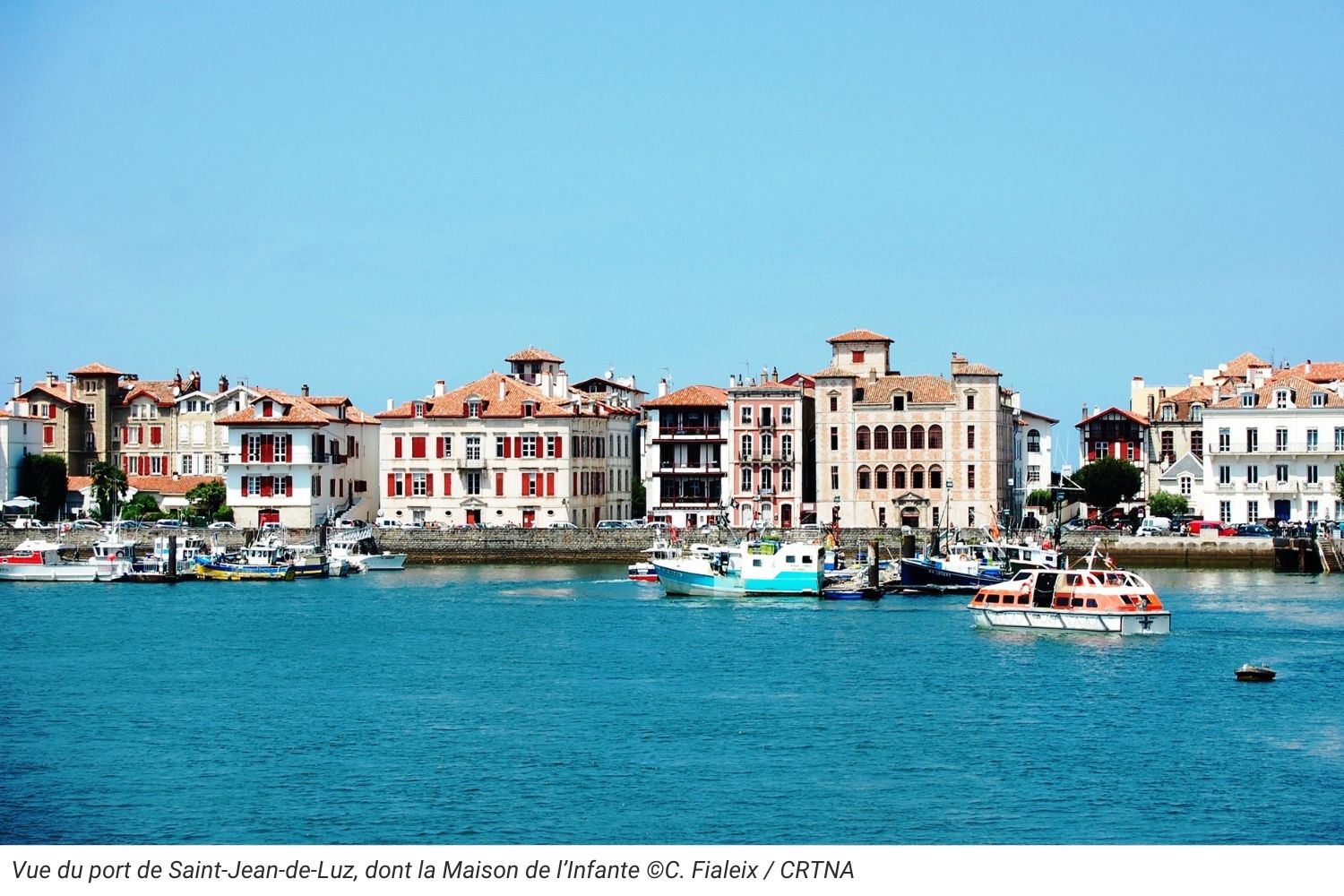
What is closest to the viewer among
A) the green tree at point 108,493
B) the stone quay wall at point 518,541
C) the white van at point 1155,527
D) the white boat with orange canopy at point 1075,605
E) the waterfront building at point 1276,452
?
the white boat with orange canopy at point 1075,605

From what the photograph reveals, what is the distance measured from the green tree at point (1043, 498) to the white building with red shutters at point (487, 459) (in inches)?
924

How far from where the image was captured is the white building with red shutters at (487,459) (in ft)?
300

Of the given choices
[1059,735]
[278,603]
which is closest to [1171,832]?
[1059,735]

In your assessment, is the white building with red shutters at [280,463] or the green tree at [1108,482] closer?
the white building with red shutters at [280,463]

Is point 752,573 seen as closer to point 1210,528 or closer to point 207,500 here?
point 1210,528

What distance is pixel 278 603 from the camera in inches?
2702

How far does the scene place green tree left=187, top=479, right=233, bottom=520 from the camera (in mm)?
95438

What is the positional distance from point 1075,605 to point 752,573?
17.0 m

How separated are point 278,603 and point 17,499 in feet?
107

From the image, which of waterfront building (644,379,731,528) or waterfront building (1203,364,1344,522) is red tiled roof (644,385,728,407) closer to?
waterfront building (644,379,731,528)

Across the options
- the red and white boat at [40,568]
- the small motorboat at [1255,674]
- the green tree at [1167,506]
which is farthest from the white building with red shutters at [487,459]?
the small motorboat at [1255,674]

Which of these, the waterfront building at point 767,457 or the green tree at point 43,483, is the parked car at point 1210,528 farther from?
the green tree at point 43,483

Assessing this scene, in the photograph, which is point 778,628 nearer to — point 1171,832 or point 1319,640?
point 1319,640

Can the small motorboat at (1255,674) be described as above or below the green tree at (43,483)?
below
